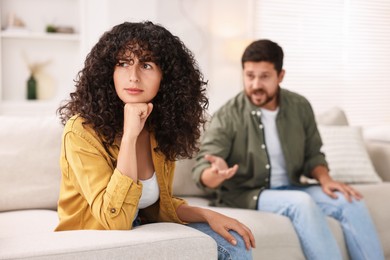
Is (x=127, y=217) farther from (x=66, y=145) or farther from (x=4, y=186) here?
(x=4, y=186)

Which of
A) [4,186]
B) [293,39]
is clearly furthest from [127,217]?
[293,39]

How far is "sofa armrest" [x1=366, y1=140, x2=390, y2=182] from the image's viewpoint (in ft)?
10.2

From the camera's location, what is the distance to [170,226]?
1478 mm

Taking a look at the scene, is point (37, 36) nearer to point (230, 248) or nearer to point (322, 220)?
point (322, 220)

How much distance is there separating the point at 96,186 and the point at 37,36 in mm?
3205

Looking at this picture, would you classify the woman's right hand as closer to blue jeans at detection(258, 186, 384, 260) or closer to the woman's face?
the woman's face

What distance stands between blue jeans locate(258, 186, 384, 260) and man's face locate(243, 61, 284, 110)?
422 mm

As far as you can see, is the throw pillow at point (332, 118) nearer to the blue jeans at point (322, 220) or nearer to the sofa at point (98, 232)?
the sofa at point (98, 232)

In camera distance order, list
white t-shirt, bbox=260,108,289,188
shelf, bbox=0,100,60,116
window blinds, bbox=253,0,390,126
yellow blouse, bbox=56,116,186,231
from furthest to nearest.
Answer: window blinds, bbox=253,0,390,126
shelf, bbox=0,100,60,116
white t-shirt, bbox=260,108,289,188
yellow blouse, bbox=56,116,186,231

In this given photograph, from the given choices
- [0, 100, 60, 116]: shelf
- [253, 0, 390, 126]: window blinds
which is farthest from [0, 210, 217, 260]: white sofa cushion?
[253, 0, 390, 126]: window blinds

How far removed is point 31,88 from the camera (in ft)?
14.7

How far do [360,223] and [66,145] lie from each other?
139cm

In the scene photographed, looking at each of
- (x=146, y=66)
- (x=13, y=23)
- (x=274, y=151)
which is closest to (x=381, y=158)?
(x=274, y=151)

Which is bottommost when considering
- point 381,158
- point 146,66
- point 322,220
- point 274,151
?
point 322,220
